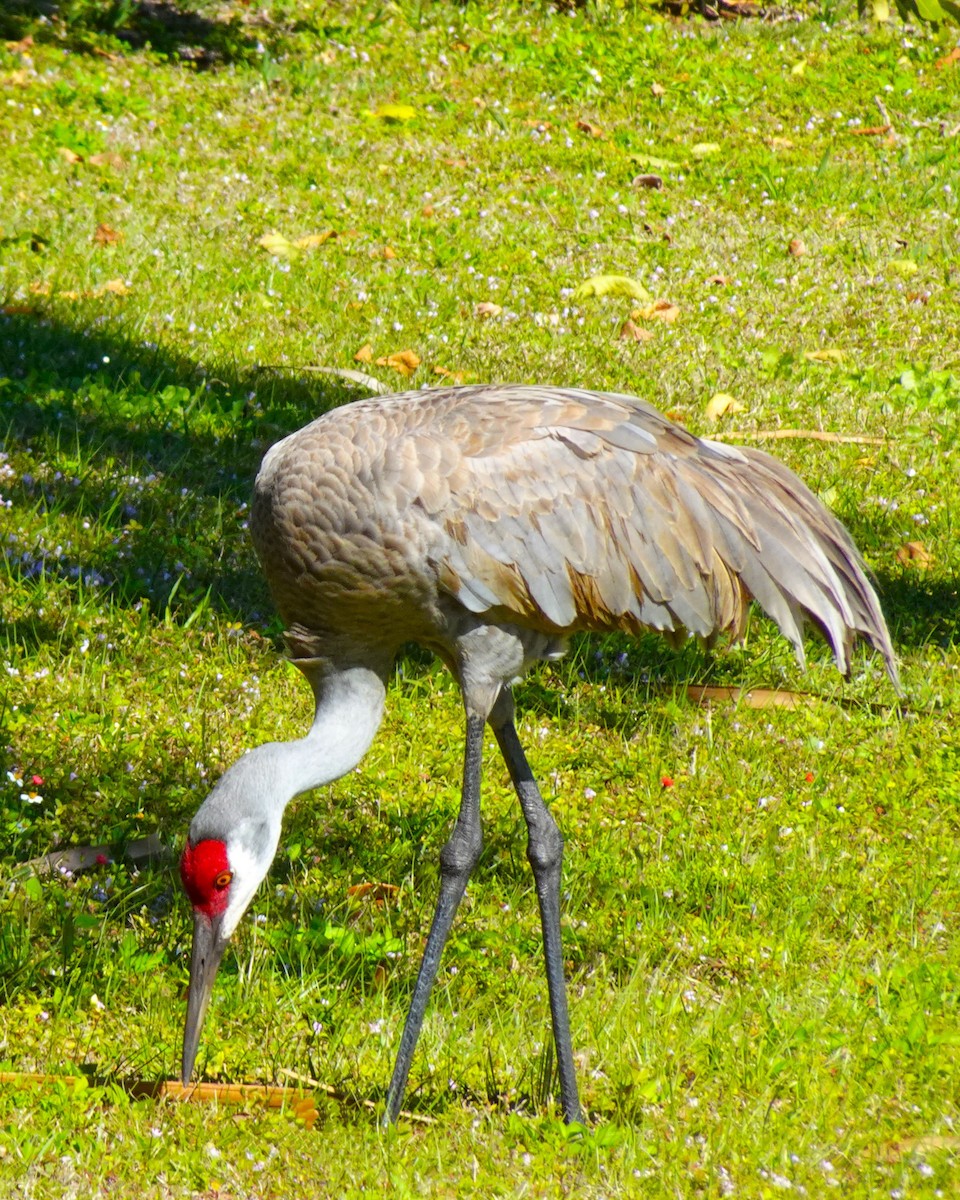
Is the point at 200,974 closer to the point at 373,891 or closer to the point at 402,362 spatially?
the point at 373,891

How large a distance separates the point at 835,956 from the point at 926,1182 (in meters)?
0.87

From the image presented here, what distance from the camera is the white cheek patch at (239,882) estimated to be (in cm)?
344

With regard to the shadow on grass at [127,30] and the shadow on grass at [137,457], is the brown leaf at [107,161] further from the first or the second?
the shadow on grass at [137,457]

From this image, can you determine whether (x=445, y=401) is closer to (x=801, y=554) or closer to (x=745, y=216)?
(x=801, y=554)

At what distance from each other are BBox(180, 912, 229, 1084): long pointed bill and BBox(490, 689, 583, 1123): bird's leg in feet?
2.68

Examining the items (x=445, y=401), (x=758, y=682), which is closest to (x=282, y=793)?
(x=445, y=401)

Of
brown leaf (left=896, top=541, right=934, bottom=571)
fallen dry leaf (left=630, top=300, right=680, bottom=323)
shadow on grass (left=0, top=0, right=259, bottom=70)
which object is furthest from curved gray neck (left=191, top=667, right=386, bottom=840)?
shadow on grass (left=0, top=0, right=259, bottom=70)

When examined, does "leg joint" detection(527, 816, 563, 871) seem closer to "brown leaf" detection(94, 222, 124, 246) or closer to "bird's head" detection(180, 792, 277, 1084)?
"bird's head" detection(180, 792, 277, 1084)

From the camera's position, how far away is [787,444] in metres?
6.60

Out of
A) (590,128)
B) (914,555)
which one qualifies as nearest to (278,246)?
(590,128)

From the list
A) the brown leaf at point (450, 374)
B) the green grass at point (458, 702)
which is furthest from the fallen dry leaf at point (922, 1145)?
the brown leaf at point (450, 374)

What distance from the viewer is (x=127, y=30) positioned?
10930mm

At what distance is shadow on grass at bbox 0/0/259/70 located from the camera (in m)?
10.5

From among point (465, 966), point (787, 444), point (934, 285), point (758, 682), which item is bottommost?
point (465, 966)
